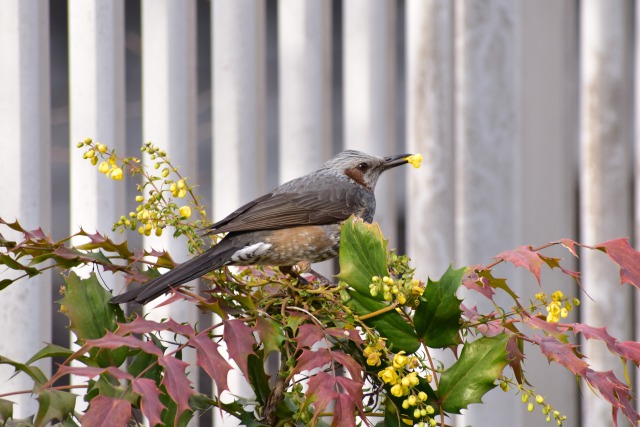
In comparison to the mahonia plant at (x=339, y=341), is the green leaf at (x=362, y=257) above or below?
above

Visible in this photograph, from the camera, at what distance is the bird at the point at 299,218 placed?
5.93 ft

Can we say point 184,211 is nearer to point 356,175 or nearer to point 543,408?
point 543,408

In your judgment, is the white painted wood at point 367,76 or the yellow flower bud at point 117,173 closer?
the yellow flower bud at point 117,173

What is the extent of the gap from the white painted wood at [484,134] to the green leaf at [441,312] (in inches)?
63.1

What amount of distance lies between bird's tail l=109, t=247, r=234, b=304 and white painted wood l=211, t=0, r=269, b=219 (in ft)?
2.95

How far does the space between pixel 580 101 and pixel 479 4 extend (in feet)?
1.75

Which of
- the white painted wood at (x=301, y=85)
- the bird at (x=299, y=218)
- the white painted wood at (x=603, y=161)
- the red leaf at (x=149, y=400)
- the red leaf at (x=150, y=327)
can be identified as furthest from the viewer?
the white painted wood at (x=603, y=161)

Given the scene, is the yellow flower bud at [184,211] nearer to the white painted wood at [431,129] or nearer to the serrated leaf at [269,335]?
the serrated leaf at [269,335]

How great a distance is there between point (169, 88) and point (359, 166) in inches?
24.4

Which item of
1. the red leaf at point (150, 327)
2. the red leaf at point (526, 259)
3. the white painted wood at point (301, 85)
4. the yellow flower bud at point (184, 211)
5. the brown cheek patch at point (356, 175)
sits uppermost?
the white painted wood at point (301, 85)

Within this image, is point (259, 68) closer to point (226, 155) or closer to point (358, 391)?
point (226, 155)

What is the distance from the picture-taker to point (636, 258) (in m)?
1.28

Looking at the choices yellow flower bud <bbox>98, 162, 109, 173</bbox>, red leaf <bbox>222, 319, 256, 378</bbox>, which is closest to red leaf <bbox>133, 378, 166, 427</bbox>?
red leaf <bbox>222, 319, 256, 378</bbox>

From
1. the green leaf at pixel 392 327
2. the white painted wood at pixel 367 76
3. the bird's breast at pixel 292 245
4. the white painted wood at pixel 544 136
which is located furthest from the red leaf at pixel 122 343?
the white painted wood at pixel 544 136
